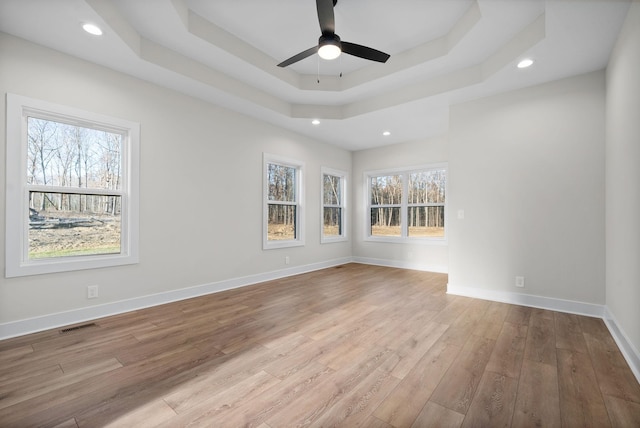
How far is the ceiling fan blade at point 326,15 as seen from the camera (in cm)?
215

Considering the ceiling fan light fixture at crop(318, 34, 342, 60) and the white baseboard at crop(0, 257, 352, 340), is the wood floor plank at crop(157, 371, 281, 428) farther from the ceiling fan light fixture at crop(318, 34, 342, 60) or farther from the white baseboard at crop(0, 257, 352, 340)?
the ceiling fan light fixture at crop(318, 34, 342, 60)

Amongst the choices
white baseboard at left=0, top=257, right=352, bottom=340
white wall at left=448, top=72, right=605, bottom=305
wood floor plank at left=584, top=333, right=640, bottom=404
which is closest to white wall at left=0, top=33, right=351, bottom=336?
white baseboard at left=0, top=257, right=352, bottom=340

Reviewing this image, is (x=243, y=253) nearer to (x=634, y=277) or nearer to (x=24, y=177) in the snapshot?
(x=24, y=177)

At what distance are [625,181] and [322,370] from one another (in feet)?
9.66

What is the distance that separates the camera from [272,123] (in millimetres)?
4906

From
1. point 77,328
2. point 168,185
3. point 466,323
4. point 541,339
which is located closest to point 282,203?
point 168,185

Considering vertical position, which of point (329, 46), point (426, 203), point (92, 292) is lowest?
point (92, 292)

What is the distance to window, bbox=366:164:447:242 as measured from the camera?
5754 millimetres

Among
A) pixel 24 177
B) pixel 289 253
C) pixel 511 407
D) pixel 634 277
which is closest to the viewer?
pixel 511 407

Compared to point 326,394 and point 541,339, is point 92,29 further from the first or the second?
point 541,339

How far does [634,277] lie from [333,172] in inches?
193

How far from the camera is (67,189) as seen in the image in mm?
2889

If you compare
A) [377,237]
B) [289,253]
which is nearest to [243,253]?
[289,253]

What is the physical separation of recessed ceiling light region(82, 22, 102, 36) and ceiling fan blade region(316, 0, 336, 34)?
1.99m
